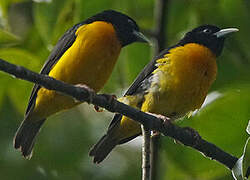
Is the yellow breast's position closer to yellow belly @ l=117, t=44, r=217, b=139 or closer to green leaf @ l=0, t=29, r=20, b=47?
yellow belly @ l=117, t=44, r=217, b=139

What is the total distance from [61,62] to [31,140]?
98 cm

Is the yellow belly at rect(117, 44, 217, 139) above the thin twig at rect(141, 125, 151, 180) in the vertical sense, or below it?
below

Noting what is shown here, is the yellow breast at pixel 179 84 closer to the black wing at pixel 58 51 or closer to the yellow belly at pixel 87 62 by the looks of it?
the yellow belly at pixel 87 62

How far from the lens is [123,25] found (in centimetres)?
537

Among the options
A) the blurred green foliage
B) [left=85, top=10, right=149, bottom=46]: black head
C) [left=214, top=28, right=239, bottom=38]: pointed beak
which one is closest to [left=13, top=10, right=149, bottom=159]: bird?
[left=85, top=10, right=149, bottom=46]: black head

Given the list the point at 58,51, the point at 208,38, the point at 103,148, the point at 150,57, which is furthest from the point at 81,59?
the point at 208,38

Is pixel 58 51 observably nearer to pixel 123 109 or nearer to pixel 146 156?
pixel 123 109

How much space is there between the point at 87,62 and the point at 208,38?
1.23 meters

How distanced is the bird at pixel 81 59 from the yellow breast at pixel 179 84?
0.97ft

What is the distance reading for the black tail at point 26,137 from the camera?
219 inches

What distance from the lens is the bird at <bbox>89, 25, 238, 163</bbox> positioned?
5.09m

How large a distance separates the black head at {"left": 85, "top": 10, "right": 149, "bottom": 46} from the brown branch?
3.10 ft

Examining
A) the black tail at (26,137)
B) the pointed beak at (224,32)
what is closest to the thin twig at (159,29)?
the pointed beak at (224,32)

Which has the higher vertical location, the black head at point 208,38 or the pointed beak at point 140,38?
the pointed beak at point 140,38
